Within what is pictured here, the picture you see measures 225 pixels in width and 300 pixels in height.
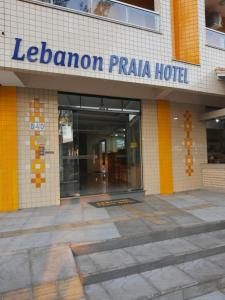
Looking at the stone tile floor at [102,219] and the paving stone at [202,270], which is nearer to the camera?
the paving stone at [202,270]

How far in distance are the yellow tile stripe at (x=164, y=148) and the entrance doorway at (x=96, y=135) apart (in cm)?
76

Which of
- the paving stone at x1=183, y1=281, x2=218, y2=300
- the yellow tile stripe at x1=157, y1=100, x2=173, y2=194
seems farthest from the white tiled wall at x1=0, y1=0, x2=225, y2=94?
the paving stone at x1=183, y1=281, x2=218, y2=300

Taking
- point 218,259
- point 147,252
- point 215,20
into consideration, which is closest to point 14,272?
point 147,252

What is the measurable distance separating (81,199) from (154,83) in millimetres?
4092

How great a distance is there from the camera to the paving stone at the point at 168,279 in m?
3.07

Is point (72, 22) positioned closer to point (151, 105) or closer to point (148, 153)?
point (151, 105)

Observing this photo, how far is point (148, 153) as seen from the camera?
8.18 m

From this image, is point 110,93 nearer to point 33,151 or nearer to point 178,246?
point 33,151

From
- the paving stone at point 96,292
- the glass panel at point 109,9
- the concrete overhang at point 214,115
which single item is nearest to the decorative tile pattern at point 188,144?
the concrete overhang at point 214,115

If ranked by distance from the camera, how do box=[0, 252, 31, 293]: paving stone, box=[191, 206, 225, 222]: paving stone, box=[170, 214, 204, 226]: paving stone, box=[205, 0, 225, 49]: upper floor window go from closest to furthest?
1. box=[0, 252, 31, 293]: paving stone
2. box=[170, 214, 204, 226]: paving stone
3. box=[191, 206, 225, 222]: paving stone
4. box=[205, 0, 225, 49]: upper floor window

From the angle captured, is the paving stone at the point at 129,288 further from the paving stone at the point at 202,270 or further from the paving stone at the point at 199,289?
the paving stone at the point at 202,270

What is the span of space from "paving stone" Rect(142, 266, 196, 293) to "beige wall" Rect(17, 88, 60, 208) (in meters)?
4.13

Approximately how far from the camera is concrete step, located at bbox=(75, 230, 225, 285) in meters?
3.30

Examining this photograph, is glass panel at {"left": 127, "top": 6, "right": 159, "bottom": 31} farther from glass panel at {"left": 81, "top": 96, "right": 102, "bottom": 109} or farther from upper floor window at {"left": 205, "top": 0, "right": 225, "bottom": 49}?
glass panel at {"left": 81, "top": 96, "right": 102, "bottom": 109}
